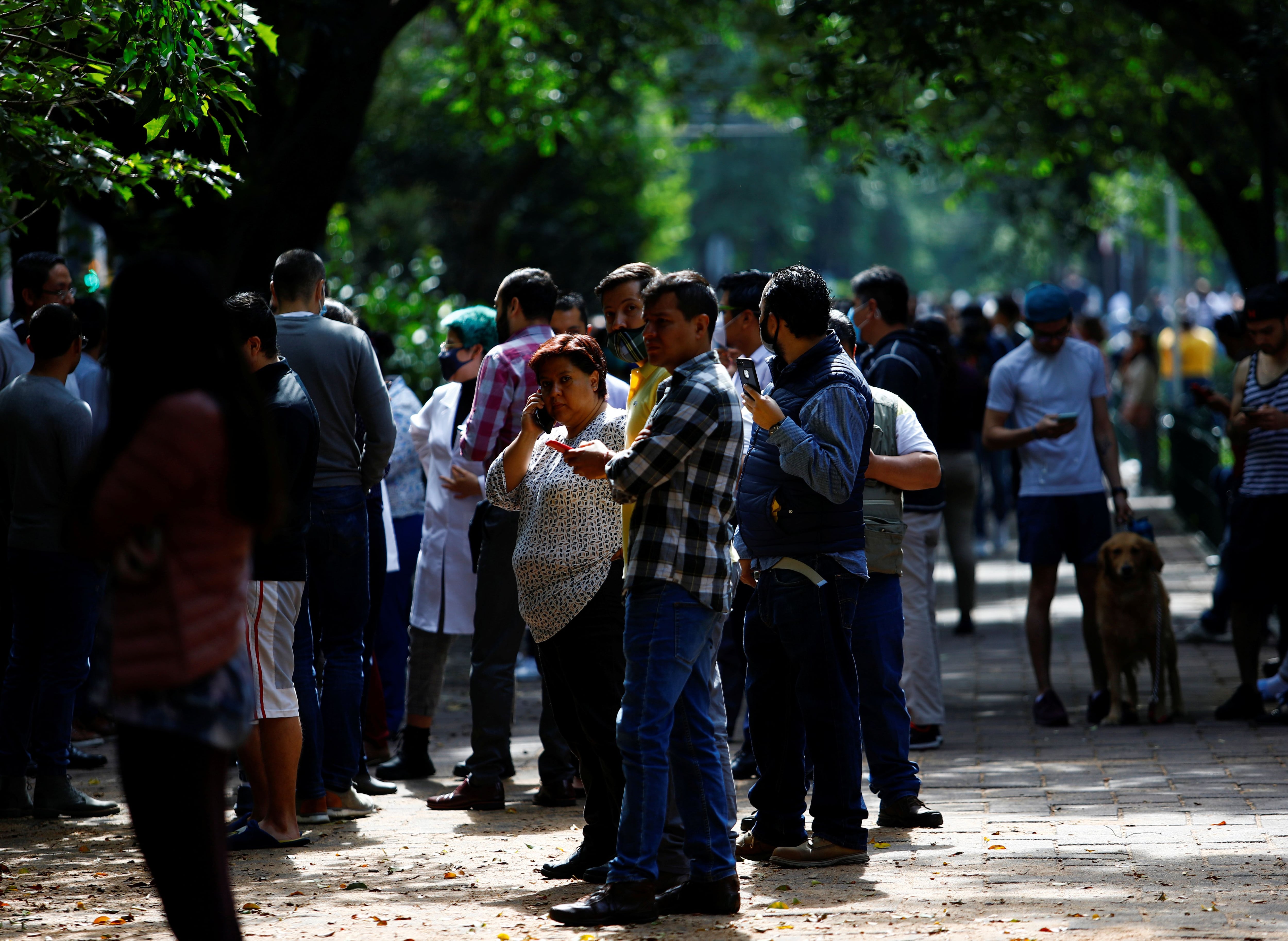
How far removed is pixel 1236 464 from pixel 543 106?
29.9ft

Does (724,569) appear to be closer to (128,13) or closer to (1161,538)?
(128,13)

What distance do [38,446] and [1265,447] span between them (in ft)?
20.5

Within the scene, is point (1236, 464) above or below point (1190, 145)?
below

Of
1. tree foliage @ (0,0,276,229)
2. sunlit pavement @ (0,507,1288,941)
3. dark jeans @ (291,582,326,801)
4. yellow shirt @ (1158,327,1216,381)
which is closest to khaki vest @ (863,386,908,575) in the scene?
sunlit pavement @ (0,507,1288,941)

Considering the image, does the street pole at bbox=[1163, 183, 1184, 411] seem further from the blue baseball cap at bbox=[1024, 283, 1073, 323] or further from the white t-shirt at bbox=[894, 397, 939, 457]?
the white t-shirt at bbox=[894, 397, 939, 457]

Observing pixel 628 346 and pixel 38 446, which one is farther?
pixel 38 446

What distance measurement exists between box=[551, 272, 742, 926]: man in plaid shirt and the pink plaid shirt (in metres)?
1.79

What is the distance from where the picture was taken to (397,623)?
850 centimetres

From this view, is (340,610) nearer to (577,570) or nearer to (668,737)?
(577,570)

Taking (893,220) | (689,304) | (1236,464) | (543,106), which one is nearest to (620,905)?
(689,304)

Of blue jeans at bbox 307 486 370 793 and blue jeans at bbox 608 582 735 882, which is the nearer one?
blue jeans at bbox 608 582 735 882

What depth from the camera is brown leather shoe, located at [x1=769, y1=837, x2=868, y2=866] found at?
5.68 meters

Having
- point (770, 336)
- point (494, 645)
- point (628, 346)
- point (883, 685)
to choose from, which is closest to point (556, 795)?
point (494, 645)

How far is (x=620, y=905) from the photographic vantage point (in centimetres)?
491
